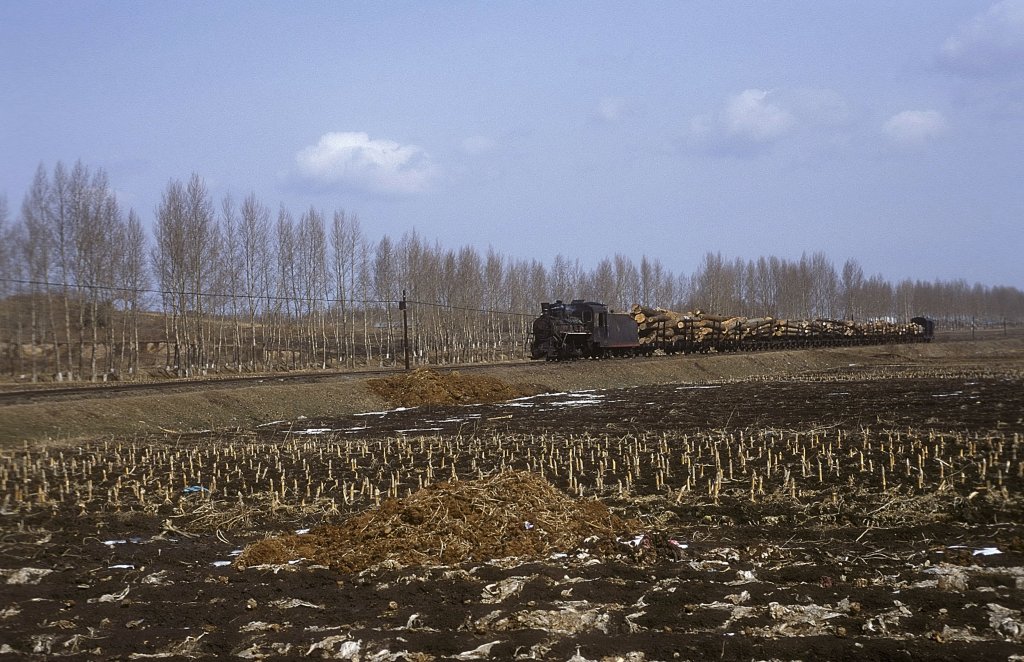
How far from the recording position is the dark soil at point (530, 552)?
5914mm

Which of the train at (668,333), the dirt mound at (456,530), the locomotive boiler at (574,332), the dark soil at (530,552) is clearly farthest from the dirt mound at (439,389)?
the dirt mound at (456,530)

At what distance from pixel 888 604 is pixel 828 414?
15.5 meters

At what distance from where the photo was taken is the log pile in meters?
56.9

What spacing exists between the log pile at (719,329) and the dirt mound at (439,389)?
80.9 feet

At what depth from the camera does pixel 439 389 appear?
29.8m

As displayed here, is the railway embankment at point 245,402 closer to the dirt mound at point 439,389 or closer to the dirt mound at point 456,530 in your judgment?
the dirt mound at point 439,389

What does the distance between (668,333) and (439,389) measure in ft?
102

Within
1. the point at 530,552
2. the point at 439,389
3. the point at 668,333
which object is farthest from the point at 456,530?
the point at 668,333

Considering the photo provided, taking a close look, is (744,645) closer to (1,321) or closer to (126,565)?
(126,565)

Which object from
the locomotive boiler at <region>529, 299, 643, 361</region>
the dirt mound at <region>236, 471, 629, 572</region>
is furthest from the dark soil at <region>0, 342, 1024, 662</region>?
the locomotive boiler at <region>529, 299, 643, 361</region>

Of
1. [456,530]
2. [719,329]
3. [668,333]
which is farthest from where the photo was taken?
[719,329]

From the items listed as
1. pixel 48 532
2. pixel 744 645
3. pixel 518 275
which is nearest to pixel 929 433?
pixel 744 645

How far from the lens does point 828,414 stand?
68.9 feet

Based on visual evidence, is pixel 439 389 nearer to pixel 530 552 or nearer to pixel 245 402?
pixel 245 402
